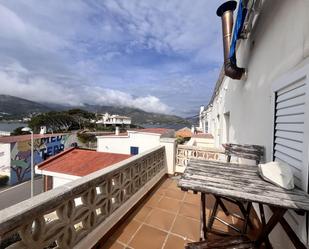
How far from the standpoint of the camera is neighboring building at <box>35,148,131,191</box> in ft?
28.0

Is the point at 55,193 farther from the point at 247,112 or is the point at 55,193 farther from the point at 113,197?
the point at 247,112

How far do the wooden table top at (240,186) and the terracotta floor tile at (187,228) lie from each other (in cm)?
117

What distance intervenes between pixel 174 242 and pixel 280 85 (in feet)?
8.00

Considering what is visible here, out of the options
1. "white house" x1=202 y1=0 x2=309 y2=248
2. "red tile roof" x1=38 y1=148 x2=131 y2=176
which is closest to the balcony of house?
"white house" x1=202 y1=0 x2=309 y2=248

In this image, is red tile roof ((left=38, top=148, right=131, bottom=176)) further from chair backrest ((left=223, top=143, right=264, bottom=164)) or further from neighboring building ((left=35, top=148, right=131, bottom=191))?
chair backrest ((left=223, top=143, right=264, bottom=164))

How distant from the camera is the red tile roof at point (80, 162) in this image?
857 cm

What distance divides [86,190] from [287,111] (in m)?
2.44

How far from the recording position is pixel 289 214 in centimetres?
187

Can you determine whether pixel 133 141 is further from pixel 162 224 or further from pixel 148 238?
pixel 148 238

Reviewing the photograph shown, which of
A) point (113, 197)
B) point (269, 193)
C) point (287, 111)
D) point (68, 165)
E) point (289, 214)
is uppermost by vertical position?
point (287, 111)

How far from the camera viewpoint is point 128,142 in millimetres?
14398

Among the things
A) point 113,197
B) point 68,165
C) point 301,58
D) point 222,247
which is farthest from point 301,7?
point 68,165

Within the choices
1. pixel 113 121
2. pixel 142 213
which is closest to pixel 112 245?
pixel 142 213

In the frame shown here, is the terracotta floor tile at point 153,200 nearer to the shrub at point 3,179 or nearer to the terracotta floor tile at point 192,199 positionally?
the terracotta floor tile at point 192,199
